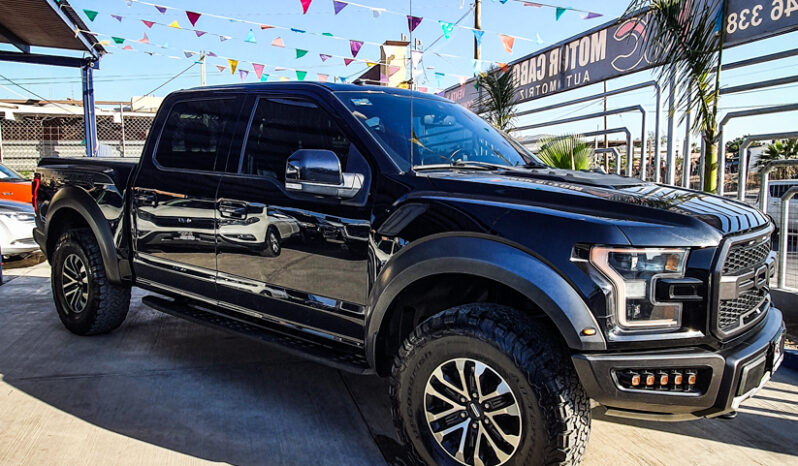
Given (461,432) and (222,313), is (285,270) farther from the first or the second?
(461,432)

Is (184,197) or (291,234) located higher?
(184,197)

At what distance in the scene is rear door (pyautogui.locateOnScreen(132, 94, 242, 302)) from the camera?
3793 mm

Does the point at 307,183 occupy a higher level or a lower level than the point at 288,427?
higher

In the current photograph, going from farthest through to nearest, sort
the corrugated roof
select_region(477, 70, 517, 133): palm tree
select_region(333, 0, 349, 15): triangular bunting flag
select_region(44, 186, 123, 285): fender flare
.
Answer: select_region(477, 70, 517, 133): palm tree < the corrugated roof < select_region(333, 0, 349, 15): triangular bunting flag < select_region(44, 186, 123, 285): fender flare

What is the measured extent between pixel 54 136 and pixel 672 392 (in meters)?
24.3

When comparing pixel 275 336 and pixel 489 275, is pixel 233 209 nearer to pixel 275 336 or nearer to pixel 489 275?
pixel 275 336

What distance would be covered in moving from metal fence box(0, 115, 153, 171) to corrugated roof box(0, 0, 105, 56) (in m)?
6.54

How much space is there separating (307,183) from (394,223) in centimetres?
55

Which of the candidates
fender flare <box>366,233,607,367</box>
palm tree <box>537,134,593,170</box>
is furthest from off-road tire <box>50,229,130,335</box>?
palm tree <box>537,134,593,170</box>

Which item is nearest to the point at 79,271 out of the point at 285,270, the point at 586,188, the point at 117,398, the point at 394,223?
the point at 117,398

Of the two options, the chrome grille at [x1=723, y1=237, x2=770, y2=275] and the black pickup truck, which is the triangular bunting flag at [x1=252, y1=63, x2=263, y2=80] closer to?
the black pickup truck

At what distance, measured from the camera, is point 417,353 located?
262 centimetres

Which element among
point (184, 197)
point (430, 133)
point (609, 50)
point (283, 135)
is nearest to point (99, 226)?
point (184, 197)

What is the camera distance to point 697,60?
6605 millimetres
